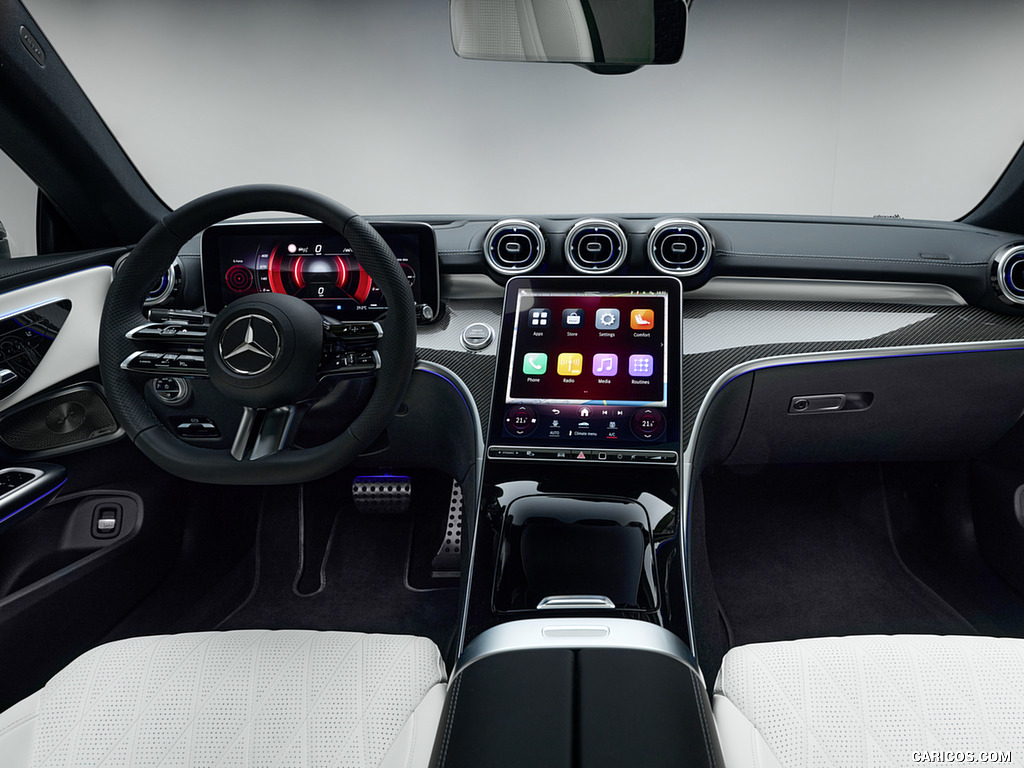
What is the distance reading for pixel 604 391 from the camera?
1335mm

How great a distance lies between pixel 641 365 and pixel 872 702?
711 mm

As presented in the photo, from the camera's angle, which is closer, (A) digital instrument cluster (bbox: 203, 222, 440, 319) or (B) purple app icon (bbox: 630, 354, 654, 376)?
(B) purple app icon (bbox: 630, 354, 654, 376)

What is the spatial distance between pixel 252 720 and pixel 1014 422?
1.93 meters

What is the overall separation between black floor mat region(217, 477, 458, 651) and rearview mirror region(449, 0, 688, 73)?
1376 mm

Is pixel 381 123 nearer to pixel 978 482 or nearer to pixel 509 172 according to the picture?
pixel 509 172

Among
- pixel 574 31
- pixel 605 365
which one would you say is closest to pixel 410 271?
pixel 605 365

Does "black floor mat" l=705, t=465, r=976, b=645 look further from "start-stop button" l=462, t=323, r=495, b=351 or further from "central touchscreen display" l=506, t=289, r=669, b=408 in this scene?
"start-stop button" l=462, t=323, r=495, b=351

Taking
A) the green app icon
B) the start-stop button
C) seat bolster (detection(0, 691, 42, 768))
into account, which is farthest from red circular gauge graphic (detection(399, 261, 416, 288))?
seat bolster (detection(0, 691, 42, 768))

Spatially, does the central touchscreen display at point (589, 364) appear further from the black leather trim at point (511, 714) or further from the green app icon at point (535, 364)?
the black leather trim at point (511, 714)

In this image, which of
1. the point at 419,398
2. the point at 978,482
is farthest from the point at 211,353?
the point at 978,482

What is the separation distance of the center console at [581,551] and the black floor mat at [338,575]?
2.32 feet

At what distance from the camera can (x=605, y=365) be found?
1351 mm

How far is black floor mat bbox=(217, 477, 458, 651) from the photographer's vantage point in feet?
5.97

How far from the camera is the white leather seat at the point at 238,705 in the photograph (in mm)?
811
